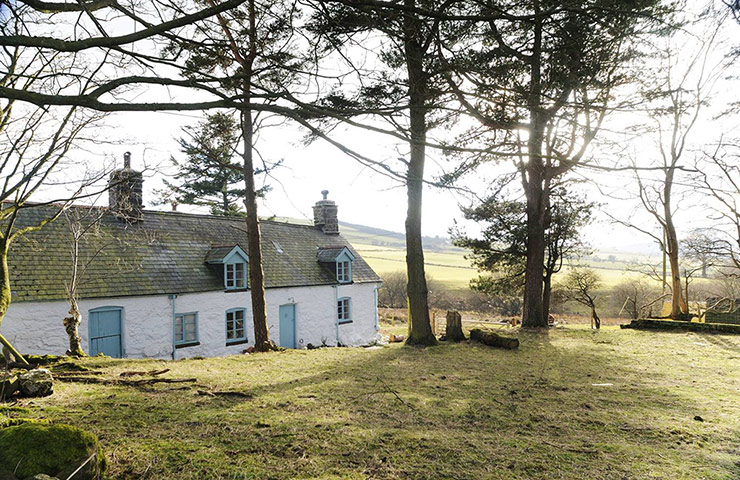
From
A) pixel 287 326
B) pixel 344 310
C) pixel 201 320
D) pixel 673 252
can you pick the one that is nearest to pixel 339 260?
pixel 344 310

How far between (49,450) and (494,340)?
35.0 feet

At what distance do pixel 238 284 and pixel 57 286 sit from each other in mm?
6262

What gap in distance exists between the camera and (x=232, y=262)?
1766 centimetres

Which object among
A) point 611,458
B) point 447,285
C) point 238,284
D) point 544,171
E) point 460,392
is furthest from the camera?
point 447,285

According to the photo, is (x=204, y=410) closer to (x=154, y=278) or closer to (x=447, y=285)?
(x=154, y=278)

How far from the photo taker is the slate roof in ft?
44.5

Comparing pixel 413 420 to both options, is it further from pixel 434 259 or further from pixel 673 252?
pixel 434 259

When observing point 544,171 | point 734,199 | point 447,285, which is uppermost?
point 544,171

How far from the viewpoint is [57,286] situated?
44.0ft

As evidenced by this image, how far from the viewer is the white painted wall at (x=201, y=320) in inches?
498

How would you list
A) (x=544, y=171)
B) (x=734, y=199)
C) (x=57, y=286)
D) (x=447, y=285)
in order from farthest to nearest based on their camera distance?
(x=447, y=285), (x=734, y=199), (x=544, y=171), (x=57, y=286)

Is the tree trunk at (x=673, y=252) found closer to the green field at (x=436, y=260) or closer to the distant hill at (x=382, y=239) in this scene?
the green field at (x=436, y=260)

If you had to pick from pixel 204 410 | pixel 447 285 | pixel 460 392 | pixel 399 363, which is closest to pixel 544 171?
pixel 399 363

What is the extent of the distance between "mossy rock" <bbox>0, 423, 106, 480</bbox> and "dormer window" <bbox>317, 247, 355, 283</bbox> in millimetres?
18599
